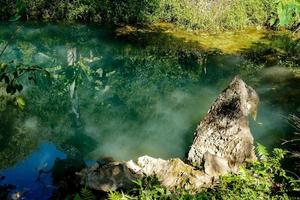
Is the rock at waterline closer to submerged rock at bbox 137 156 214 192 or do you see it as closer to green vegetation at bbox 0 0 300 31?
submerged rock at bbox 137 156 214 192

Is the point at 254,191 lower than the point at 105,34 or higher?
higher

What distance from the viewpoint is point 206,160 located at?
9.74m

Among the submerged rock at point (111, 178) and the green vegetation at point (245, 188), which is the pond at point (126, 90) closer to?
the submerged rock at point (111, 178)

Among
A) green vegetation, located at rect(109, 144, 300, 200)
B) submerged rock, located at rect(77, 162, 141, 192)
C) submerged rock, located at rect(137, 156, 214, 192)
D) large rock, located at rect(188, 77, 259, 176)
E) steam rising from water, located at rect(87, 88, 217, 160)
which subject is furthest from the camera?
steam rising from water, located at rect(87, 88, 217, 160)

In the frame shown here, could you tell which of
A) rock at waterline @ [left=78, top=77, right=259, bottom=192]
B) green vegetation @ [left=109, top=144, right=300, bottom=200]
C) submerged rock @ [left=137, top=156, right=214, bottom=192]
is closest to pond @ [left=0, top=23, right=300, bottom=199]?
rock at waterline @ [left=78, top=77, right=259, bottom=192]

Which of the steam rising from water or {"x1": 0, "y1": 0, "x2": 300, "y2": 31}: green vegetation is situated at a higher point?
{"x1": 0, "y1": 0, "x2": 300, "y2": 31}: green vegetation

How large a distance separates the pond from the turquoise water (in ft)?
0.11

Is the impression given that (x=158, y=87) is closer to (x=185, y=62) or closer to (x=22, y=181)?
(x=185, y=62)

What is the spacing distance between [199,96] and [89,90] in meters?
4.13

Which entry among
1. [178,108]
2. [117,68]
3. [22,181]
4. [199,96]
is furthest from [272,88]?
[22,181]

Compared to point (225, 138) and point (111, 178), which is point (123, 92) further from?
point (111, 178)

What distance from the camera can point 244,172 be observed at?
816 centimetres

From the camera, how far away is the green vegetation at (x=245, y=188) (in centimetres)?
771

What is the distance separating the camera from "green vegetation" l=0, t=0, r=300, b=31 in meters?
23.3
